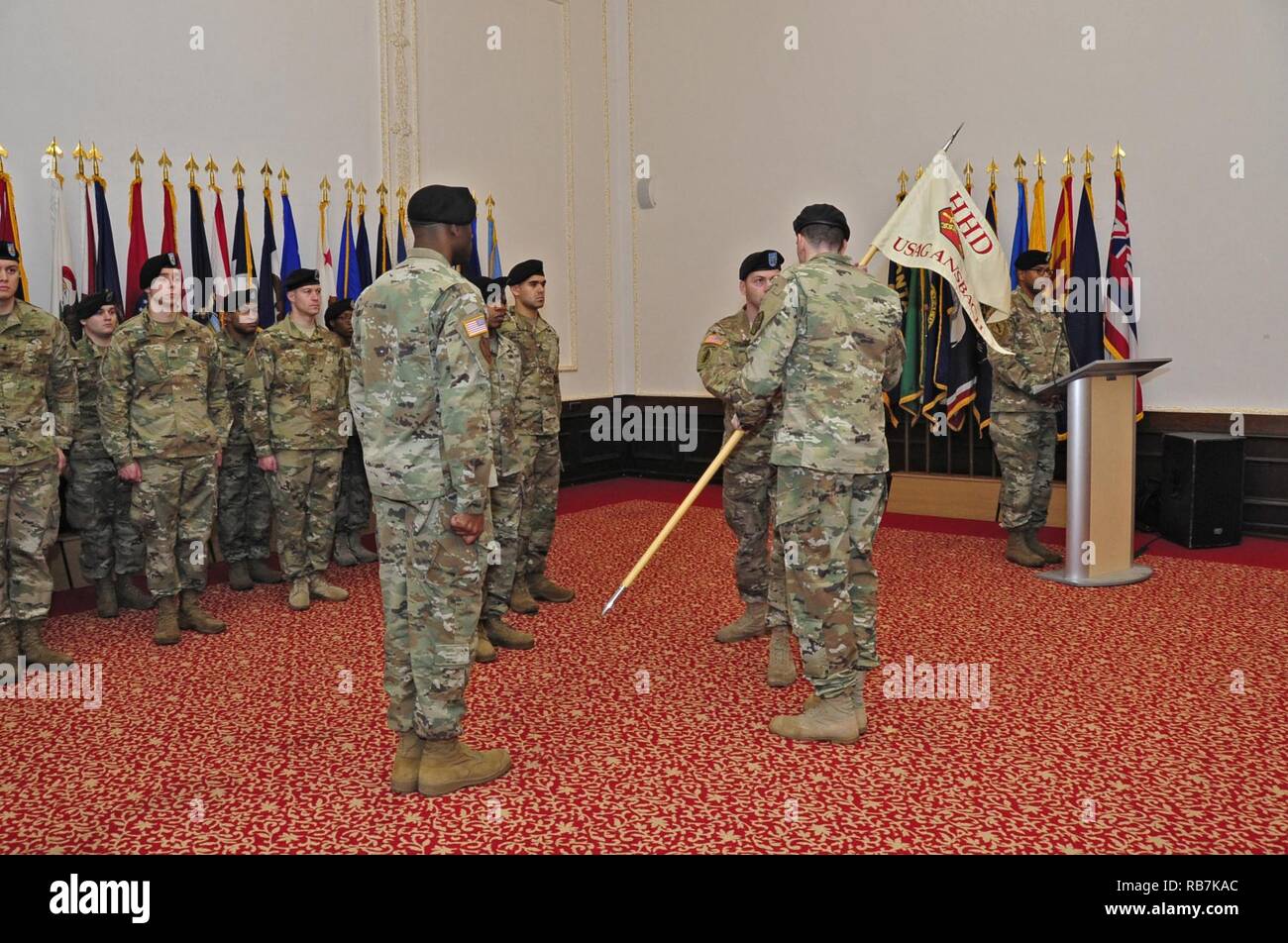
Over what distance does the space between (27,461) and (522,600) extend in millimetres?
2010

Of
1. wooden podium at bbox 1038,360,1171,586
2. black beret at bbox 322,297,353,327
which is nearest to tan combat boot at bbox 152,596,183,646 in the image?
black beret at bbox 322,297,353,327

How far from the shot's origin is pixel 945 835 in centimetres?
228

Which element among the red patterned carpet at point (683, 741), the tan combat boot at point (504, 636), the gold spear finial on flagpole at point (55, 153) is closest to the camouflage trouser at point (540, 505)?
the red patterned carpet at point (683, 741)

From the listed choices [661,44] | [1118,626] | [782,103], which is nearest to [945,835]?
[1118,626]

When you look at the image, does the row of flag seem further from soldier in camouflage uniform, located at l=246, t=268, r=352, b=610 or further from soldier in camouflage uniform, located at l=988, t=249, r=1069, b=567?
soldier in camouflage uniform, located at l=246, t=268, r=352, b=610

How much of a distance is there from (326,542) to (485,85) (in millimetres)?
4396

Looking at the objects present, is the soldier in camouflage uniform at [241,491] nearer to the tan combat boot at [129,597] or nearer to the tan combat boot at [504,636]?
the tan combat boot at [129,597]

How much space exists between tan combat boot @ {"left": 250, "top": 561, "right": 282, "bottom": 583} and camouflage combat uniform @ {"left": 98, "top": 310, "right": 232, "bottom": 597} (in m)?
0.82

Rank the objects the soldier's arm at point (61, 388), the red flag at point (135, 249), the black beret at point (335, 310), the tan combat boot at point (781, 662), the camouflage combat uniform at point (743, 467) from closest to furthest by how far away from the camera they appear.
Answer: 1. the tan combat boot at point (781, 662)
2. the camouflage combat uniform at point (743, 467)
3. the soldier's arm at point (61, 388)
4. the black beret at point (335, 310)
5. the red flag at point (135, 249)

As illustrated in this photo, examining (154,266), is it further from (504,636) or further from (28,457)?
(504,636)

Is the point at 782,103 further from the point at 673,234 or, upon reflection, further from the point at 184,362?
the point at 184,362

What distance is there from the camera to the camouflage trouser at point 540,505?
14.7ft

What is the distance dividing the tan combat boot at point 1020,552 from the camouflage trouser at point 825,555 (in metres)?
2.62

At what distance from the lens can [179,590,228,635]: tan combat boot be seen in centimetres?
419
